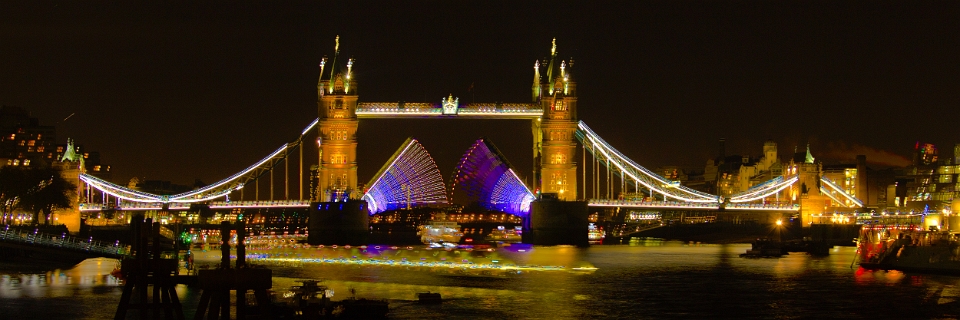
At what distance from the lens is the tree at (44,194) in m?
80.6

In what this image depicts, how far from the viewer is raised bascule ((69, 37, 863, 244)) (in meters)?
98.8

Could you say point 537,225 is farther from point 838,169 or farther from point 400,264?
point 838,169

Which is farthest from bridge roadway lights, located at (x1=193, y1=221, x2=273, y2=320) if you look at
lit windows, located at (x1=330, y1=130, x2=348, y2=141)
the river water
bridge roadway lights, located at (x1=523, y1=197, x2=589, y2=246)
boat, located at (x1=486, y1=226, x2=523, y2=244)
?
boat, located at (x1=486, y1=226, x2=523, y2=244)

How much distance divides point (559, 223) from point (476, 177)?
2645cm

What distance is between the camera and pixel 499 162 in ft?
392

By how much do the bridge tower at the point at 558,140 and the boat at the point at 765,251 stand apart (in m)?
27.9

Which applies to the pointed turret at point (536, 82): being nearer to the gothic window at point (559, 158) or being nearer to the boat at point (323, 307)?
the gothic window at point (559, 158)

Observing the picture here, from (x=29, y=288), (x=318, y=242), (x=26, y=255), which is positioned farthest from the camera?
(x=318, y=242)

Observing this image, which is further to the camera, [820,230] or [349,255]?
[820,230]

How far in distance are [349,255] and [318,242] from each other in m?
22.9

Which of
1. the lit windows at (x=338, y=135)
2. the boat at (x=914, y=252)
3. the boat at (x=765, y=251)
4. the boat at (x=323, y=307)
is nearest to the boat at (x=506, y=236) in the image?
the lit windows at (x=338, y=135)

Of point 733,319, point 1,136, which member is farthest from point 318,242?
point 1,136

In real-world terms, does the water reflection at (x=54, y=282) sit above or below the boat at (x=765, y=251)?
below

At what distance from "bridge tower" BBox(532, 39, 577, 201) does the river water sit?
42331 millimetres
